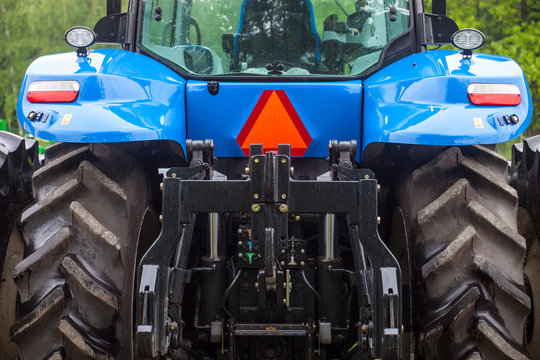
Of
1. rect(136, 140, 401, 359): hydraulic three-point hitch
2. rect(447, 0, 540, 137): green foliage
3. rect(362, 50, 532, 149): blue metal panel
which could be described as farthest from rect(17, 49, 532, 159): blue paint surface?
rect(447, 0, 540, 137): green foliage

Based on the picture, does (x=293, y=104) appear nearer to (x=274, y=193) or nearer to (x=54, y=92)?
(x=274, y=193)

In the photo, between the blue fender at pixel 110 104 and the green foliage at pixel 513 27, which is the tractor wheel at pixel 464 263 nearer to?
the blue fender at pixel 110 104

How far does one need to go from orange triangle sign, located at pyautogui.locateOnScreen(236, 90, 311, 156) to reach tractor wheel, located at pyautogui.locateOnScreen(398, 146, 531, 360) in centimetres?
58

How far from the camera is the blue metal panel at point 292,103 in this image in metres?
3.49

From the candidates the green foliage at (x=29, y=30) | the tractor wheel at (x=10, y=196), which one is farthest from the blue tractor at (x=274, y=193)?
the green foliage at (x=29, y=30)

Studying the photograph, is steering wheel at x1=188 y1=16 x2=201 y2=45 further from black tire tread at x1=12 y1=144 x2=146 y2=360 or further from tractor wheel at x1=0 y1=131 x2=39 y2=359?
tractor wheel at x1=0 y1=131 x2=39 y2=359

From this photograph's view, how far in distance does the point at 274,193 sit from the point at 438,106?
88 centimetres

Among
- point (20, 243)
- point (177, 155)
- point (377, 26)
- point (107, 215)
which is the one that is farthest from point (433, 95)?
point (20, 243)

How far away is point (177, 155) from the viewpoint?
11.6 feet

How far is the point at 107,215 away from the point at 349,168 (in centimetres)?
104

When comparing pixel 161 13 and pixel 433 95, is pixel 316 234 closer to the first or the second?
pixel 433 95

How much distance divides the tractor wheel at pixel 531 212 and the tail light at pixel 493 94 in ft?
2.75

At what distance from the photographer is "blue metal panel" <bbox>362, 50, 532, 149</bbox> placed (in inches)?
121

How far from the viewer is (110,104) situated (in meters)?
3.22
